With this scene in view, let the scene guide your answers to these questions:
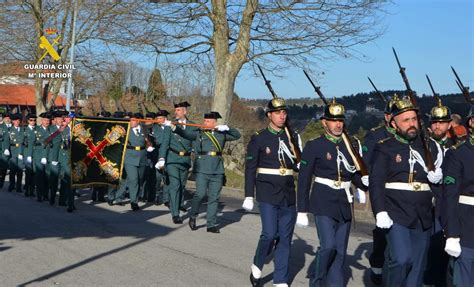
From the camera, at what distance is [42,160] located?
16156mm

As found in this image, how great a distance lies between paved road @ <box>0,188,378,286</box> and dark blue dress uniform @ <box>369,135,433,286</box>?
1.96 m

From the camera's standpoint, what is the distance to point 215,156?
1202 cm

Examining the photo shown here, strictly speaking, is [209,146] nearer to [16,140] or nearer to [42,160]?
[42,160]

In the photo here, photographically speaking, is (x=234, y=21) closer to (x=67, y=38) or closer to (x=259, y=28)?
(x=259, y=28)

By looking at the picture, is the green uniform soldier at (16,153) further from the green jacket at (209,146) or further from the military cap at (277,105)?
the military cap at (277,105)

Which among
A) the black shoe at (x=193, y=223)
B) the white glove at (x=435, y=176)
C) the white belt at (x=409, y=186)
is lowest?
the black shoe at (x=193, y=223)

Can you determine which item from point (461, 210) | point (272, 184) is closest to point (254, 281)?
point (272, 184)

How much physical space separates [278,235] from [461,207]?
245 centimetres

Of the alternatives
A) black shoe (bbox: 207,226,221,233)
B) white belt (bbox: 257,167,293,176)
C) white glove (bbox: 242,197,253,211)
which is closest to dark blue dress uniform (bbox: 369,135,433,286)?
white belt (bbox: 257,167,293,176)

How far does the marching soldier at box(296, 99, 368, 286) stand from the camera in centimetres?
716

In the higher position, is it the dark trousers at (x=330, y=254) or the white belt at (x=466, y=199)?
the white belt at (x=466, y=199)

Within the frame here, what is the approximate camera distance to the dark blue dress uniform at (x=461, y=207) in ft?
20.0

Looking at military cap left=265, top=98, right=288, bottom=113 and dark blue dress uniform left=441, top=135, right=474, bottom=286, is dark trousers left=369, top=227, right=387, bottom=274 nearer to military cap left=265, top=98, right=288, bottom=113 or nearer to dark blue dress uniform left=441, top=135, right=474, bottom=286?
military cap left=265, top=98, right=288, bottom=113

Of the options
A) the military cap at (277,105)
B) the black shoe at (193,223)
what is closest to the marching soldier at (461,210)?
the military cap at (277,105)
